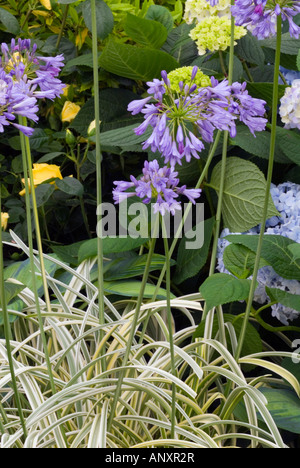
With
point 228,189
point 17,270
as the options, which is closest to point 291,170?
point 228,189

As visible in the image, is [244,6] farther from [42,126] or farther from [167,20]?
[42,126]

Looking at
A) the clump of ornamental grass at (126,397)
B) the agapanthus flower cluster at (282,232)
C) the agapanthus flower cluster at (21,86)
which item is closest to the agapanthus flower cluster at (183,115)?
the agapanthus flower cluster at (21,86)

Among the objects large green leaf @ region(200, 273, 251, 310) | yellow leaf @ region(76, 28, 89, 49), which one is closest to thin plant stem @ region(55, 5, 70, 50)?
yellow leaf @ region(76, 28, 89, 49)

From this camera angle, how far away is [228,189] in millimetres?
1550

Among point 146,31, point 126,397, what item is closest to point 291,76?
point 146,31

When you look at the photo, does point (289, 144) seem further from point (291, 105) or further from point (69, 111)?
point (69, 111)

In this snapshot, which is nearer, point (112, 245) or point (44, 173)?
point (112, 245)

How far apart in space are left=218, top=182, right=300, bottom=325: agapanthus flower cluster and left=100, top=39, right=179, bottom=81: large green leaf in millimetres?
457

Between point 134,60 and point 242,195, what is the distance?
0.48 m

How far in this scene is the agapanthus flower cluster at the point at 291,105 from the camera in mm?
1474

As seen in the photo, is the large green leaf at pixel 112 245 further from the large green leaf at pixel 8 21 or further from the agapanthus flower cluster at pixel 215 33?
the large green leaf at pixel 8 21

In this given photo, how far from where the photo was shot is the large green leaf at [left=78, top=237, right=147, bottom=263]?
1469mm

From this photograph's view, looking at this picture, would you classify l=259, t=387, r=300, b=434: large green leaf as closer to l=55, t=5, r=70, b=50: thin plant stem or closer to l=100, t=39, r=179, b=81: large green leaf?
l=100, t=39, r=179, b=81: large green leaf

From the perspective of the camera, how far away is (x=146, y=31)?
173 centimetres
